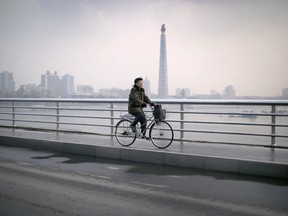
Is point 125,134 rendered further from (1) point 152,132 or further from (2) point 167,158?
(2) point 167,158

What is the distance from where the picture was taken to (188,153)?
8164 millimetres

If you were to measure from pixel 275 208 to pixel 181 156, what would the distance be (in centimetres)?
328

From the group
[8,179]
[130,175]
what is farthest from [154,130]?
[8,179]

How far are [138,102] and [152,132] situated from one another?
3.04 feet

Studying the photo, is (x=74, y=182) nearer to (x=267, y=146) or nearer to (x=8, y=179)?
(x=8, y=179)

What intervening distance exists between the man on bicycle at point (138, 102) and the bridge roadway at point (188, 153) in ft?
2.05

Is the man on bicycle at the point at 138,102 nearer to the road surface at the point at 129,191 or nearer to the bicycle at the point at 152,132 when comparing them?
the bicycle at the point at 152,132

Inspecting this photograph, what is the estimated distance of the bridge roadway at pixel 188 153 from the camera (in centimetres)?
714

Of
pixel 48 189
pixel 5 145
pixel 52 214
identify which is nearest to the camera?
pixel 52 214

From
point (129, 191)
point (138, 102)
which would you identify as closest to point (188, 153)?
point (138, 102)

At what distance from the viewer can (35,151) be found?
10.2 meters

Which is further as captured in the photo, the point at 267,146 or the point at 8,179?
the point at 267,146

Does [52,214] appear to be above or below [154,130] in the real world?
below

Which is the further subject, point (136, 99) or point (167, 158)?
point (136, 99)
